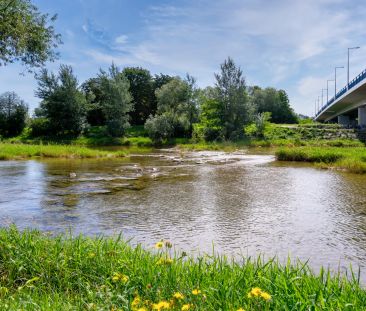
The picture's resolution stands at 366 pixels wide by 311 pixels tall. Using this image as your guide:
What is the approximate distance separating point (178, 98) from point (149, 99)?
85.4 ft

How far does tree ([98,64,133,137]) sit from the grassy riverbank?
57.4 m

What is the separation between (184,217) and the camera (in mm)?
11805

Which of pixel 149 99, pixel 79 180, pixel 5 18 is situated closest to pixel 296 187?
pixel 79 180

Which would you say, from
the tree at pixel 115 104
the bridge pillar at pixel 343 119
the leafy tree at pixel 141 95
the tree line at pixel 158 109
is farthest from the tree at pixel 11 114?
the bridge pillar at pixel 343 119

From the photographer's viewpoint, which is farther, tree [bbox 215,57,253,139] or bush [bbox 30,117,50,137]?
bush [bbox 30,117,50,137]

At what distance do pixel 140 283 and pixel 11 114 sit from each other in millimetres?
74149

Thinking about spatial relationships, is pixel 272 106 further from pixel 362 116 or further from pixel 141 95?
pixel 362 116


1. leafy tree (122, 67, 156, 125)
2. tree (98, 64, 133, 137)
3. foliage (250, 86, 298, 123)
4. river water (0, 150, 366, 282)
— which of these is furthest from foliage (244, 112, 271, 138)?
foliage (250, 86, 298, 123)

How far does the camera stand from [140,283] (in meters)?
5.13

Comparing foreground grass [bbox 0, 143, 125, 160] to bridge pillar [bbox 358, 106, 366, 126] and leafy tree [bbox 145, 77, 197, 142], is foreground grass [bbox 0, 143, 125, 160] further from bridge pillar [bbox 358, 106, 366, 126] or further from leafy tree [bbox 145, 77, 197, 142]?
bridge pillar [bbox 358, 106, 366, 126]

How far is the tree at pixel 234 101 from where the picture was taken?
194ft

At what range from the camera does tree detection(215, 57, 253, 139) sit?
5912 centimetres

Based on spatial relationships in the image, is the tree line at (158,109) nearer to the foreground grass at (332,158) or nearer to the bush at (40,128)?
the bush at (40,128)

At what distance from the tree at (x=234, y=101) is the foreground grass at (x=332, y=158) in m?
27.0
